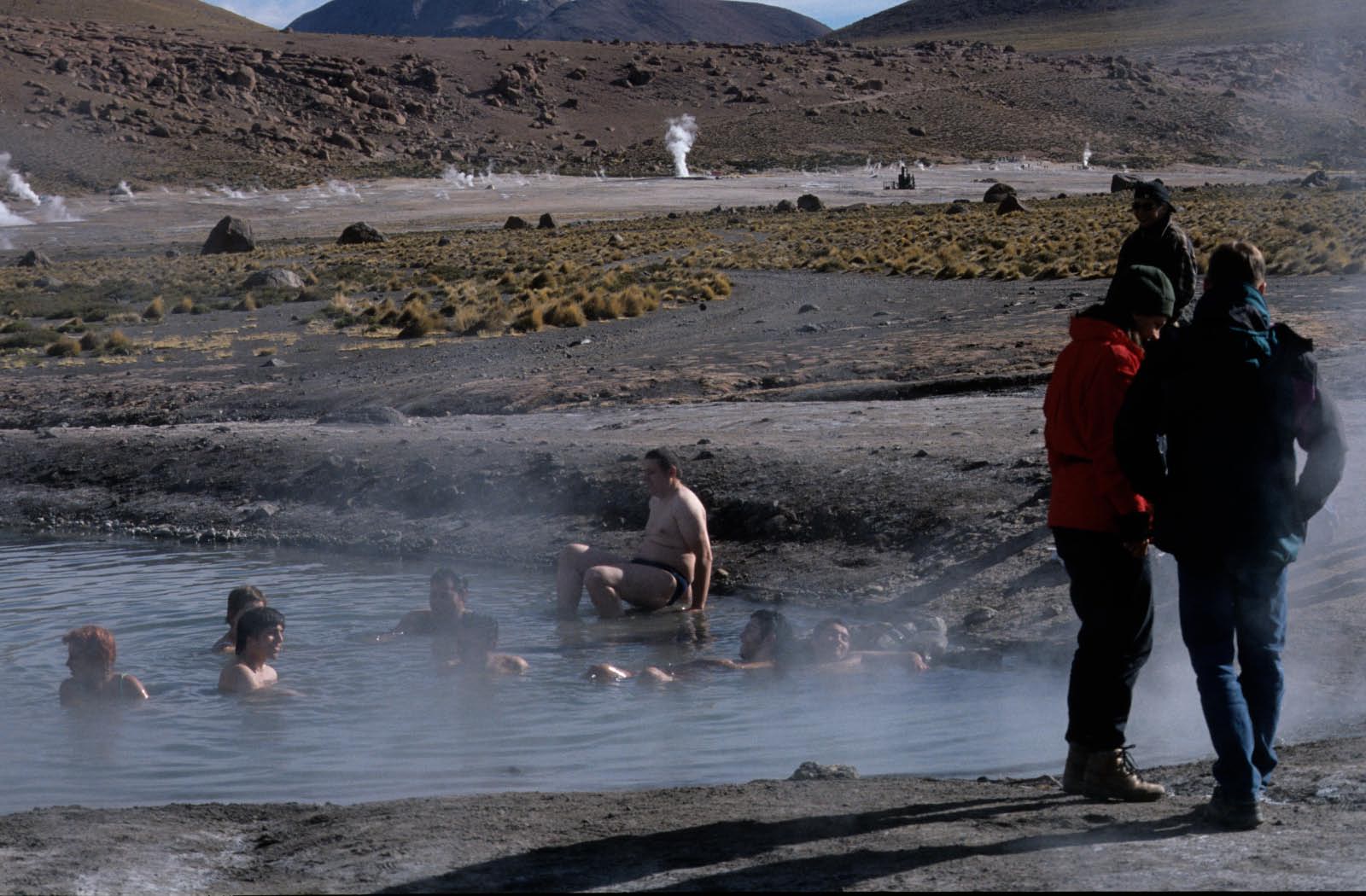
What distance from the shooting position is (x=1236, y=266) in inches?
177

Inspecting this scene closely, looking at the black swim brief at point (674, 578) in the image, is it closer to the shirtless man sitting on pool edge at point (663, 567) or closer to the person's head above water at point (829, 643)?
the shirtless man sitting on pool edge at point (663, 567)

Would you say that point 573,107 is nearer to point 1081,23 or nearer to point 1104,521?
point 1081,23

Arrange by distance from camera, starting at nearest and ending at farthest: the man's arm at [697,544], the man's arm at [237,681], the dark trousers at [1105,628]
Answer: the dark trousers at [1105,628], the man's arm at [237,681], the man's arm at [697,544]

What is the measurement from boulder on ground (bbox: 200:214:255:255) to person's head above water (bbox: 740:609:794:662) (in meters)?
45.1

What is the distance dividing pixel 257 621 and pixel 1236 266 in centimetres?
509

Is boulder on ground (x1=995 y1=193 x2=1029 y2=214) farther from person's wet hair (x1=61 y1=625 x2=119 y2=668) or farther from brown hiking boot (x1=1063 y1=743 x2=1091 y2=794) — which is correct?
brown hiking boot (x1=1063 y1=743 x2=1091 y2=794)

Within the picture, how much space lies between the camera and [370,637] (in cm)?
898

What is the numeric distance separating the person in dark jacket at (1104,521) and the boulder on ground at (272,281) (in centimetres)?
2905

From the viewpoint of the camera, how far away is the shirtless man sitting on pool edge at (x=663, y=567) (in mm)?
8664

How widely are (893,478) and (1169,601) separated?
2967 millimetres

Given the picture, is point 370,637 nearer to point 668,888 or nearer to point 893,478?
point 893,478

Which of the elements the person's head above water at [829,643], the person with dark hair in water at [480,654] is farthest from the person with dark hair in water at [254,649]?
the person's head above water at [829,643]

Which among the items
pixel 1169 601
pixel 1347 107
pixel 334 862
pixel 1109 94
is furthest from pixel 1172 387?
pixel 1109 94

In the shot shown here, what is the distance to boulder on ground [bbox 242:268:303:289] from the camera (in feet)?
106
